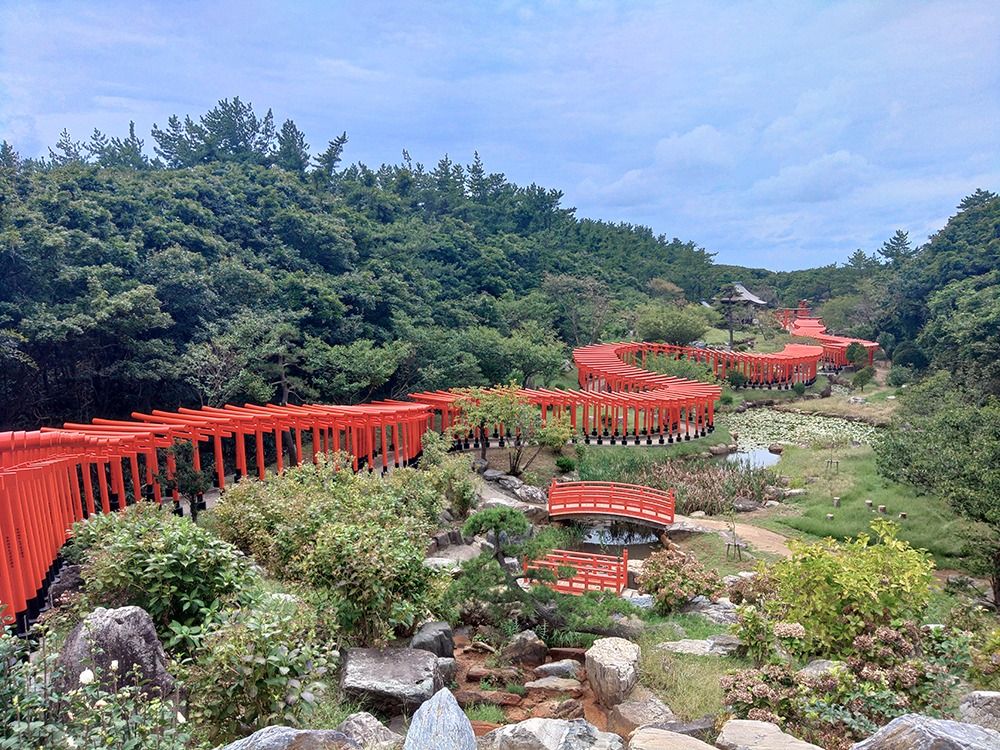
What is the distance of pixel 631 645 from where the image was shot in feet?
25.1

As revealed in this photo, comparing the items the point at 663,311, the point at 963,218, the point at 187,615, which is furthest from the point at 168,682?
the point at 963,218

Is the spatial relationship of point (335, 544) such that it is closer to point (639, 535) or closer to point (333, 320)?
point (639, 535)

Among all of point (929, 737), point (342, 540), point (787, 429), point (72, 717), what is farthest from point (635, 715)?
point (787, 429)

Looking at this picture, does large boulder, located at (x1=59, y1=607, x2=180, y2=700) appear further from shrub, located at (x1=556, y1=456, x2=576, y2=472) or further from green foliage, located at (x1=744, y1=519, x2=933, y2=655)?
shrub, located at (x1=556, y1=456, x2=576, y2=472)

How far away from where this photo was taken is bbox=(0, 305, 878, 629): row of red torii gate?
904 centimetres

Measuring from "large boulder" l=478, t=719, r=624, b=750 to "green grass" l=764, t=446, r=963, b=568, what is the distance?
11.1 metres

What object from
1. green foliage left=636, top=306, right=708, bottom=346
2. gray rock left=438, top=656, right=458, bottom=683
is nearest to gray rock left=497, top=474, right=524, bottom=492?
gray rock left=438, top=656, right=458, bottom=683

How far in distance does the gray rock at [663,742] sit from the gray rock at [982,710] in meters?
2.13

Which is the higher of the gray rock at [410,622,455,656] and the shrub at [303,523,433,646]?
the shrub at [303,523,433,646]

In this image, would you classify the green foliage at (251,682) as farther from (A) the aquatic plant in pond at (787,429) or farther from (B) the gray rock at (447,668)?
(A) the aquatic plant in pond at (787,429)

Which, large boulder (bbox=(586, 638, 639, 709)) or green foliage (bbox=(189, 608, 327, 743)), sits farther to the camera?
large boulder (bbox=(586, 638, 639, 709))

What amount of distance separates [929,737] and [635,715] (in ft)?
11.2

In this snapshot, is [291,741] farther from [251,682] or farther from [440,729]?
[440,729]

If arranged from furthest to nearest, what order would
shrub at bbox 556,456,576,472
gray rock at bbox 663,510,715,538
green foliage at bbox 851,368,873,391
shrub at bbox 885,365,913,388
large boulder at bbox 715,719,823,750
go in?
green foliage at bbox 851,368,873,391 → shrub at bbox 885,365,913,388 → shrub at bbox 556,456,576,472 → gray rock at bbox 663,510,715,538 → large boulder at bbox 715,719,823,750
